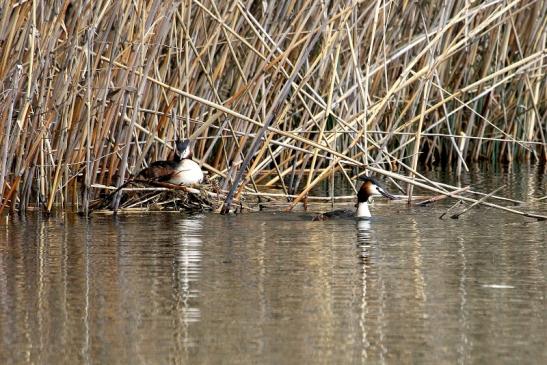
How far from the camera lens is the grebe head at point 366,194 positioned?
906 centimetres

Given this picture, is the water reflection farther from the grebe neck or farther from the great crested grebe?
the grebe neck

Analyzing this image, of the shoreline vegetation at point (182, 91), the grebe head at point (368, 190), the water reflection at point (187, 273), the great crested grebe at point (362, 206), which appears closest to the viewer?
the water reflection at point (187, 273)

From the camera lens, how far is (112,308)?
5516 millimetres

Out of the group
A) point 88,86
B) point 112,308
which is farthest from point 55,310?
point 88,86

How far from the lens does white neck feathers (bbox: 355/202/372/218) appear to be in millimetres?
9016

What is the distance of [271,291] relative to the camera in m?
5.92

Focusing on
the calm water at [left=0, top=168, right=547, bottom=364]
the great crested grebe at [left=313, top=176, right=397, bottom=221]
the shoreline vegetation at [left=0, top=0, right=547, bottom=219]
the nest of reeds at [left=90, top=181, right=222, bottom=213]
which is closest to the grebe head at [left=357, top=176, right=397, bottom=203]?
the great crested grebe at [left=313, top=176, right=397, bottom=221]

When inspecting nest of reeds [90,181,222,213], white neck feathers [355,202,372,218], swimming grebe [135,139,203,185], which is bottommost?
white neck feathers [355,202,372,218]

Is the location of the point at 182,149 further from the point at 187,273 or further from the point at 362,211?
the point at 187,273

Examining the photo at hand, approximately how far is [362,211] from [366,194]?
0.21 m

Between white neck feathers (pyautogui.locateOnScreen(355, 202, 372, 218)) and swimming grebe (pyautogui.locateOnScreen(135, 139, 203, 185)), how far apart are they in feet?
3.72

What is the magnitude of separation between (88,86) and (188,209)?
4.61 feet

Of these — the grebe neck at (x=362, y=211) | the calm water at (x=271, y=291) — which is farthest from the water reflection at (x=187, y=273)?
the grebe neck at (x=362, y=211)

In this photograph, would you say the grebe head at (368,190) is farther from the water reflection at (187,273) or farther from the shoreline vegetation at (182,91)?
the water reflection at (187,273)
